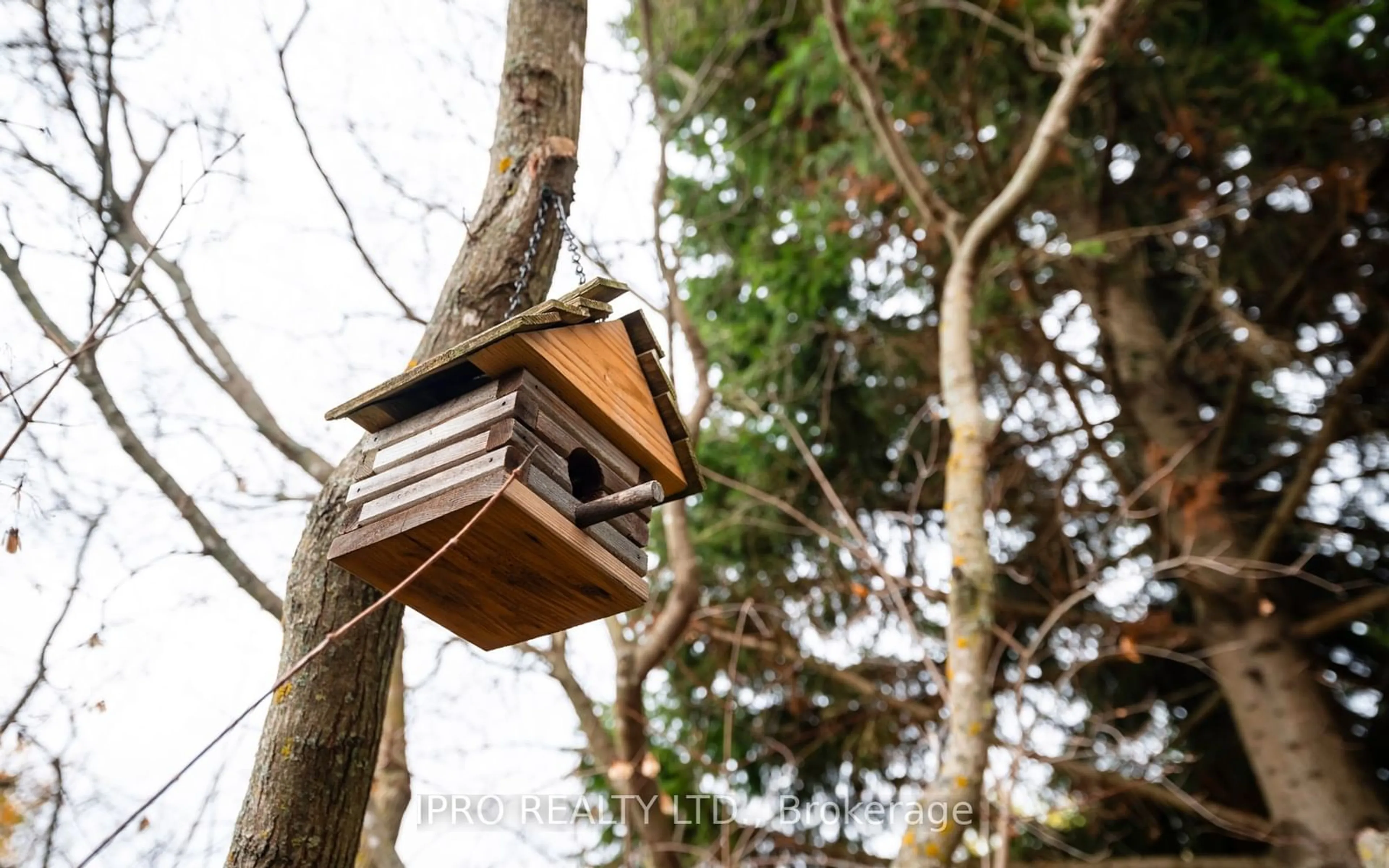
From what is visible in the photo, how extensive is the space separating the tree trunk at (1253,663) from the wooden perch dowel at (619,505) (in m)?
3.91

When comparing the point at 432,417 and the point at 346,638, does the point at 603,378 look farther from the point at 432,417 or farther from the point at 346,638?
the point at 346,638

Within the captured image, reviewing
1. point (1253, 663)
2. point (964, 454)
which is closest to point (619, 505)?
point (964, 454)

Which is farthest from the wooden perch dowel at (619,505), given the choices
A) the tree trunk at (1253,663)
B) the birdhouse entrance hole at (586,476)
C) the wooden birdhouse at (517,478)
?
the tree trunk at (1253,663)

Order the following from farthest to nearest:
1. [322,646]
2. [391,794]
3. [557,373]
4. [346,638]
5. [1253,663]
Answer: [1253,663], [391,794], [346,638], [557,373], [322,646]

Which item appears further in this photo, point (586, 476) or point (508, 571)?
point (586, 476)

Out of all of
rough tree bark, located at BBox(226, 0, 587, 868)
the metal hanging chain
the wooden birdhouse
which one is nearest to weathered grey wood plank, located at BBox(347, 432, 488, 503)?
the wooden birdhouse

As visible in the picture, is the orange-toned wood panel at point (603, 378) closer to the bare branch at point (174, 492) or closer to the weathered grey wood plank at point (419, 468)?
the weathered grey wood plank at point (419, 468)

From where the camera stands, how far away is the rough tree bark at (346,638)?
192cm

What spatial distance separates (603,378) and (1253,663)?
4.77 meters

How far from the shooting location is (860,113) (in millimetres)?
5707

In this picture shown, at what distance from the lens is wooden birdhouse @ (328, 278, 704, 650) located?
6.14ft

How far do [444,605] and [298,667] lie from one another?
782mm

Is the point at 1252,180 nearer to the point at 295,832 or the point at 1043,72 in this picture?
the point at 1043,72

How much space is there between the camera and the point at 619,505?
1.89 meters
